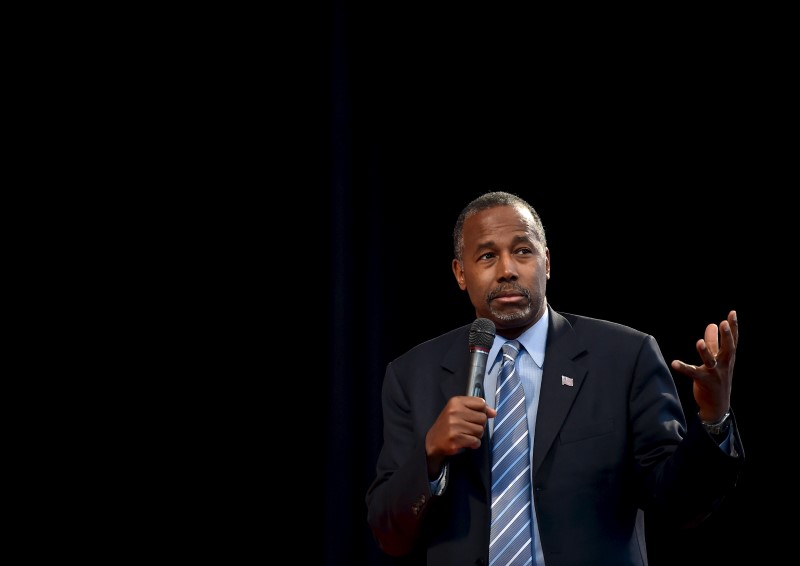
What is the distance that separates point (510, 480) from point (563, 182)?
1277 millimetres

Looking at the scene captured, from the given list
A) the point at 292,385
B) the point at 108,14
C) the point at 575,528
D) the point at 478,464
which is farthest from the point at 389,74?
the point at 575,528

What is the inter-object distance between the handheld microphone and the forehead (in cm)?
36

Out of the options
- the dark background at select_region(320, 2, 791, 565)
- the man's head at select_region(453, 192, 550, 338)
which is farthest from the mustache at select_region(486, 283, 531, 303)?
the dark background at select_region(320, 2, 791, 565)

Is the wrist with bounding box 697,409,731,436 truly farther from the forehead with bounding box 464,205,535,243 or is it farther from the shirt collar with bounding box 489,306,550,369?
the forehead with bounding box 464,205,535,243

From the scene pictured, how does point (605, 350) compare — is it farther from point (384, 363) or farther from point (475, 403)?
point (384, 363)

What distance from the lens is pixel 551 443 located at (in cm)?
173

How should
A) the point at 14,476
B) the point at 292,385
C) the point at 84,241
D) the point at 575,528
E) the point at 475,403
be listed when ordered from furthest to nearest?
the point at 292,385 → the point at 84,241 → the point at 14,476 → the point at 575,528 → the point at 475,403

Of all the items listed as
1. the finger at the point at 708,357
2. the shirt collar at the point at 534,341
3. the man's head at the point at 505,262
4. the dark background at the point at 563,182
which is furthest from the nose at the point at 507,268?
the dark background at the point at 563,182

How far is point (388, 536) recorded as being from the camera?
5.84 feet

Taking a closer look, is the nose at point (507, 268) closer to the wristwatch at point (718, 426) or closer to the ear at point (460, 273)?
the ear at point (460, 273)

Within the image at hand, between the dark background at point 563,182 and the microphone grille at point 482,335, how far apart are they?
99 centimetres

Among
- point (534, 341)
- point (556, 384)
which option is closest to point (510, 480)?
point (556, 384)

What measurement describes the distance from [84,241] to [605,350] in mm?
1708

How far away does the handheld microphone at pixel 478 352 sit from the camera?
5.29ft
